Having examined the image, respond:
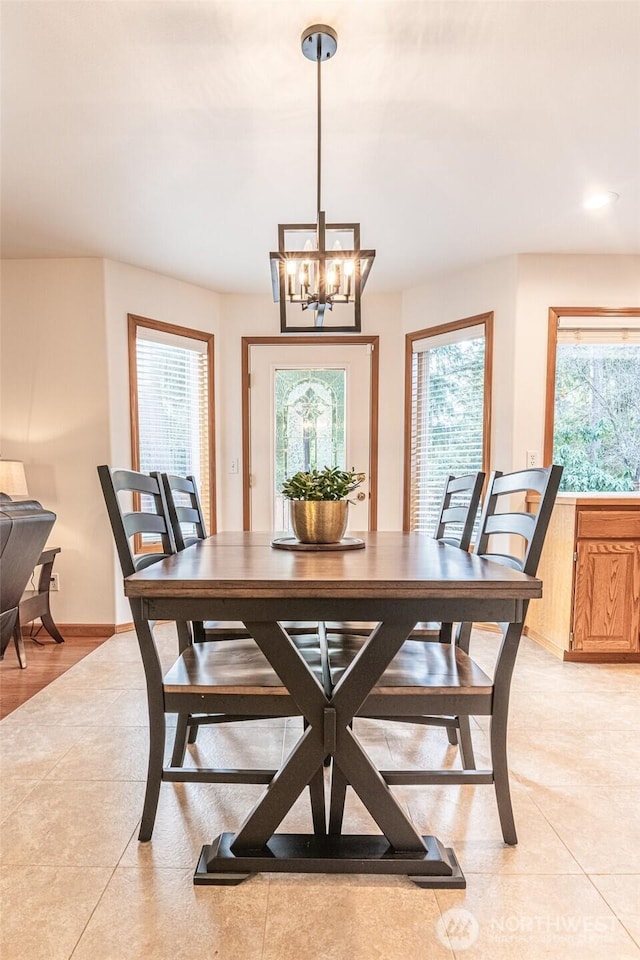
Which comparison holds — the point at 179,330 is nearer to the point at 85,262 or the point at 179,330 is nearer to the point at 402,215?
the point at 85,262

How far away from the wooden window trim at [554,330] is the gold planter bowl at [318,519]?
6.82 feet

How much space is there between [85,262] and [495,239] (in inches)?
103

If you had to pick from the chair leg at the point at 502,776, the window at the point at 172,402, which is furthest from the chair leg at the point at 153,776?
the window at the point at 172,402

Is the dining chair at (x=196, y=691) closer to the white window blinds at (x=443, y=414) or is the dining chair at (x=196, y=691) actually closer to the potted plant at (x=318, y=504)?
the potted plant at (x=318, y=504)

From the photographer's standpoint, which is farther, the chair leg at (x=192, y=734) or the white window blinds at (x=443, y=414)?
the white window blinds at (x=443, y=414)

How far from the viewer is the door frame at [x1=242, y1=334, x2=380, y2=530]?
3.88 metres

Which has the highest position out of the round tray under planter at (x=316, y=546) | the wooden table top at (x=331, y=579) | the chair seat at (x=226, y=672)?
the wooden table top at (x=331, y=579)

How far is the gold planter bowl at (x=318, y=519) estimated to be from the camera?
5.70 feet

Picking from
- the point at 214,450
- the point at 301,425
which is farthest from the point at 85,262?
the point at 301,425

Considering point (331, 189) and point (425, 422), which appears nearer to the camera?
point (331, 189)

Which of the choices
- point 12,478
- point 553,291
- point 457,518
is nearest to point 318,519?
point 457,518

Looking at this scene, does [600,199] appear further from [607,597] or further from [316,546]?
[316,546]

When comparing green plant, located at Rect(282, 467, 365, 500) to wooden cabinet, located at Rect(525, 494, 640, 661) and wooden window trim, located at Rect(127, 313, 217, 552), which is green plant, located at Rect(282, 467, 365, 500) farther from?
wooden window trim, located at Rect(127, 313, 217, 552)

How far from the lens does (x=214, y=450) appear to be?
395 cm
